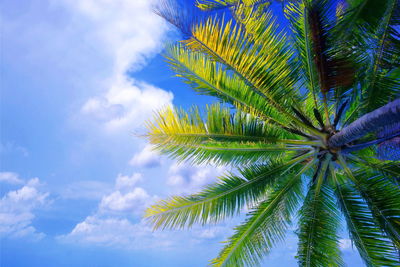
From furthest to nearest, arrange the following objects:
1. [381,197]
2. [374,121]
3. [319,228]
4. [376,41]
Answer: [319,228] → [381,197] → [376,41] → [374,121]

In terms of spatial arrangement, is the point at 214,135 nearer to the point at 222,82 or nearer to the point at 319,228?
the point at 222,82

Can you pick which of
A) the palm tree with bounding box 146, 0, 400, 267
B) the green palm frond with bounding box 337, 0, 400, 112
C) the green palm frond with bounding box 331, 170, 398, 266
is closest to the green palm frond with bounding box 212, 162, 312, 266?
the palm tree with bounding box 146, 0, 400, 267

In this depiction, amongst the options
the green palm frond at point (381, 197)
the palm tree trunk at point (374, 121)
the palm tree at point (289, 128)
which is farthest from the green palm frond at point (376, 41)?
the green palm frond at point (381, 197)

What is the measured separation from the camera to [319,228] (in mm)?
7637

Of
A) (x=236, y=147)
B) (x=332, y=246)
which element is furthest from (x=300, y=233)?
(x=236, y=147)

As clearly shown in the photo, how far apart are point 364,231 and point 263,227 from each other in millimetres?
2063

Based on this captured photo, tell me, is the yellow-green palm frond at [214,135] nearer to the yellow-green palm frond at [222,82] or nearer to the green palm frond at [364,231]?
the yellow-green palm frond at [222,82]

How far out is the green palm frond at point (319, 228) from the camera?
7.36 metres

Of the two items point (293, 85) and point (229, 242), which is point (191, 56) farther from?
point (229, 242)

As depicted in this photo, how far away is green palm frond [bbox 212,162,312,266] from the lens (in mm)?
8047

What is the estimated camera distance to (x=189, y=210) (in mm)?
8398

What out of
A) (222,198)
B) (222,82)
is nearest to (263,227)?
(222,198)

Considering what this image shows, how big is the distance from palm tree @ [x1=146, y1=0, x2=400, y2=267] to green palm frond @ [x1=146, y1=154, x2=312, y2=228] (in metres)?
0.02

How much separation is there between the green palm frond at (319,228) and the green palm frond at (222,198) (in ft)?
2.46
